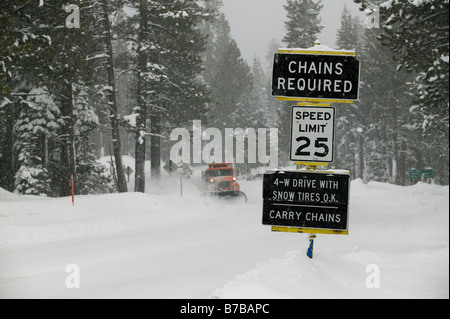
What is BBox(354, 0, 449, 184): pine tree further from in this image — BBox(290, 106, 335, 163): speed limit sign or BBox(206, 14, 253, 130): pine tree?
BBox(206, 14, 253, 130): pine tree

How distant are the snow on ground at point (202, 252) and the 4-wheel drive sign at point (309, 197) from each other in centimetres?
78

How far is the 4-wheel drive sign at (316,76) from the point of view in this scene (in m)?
6.06

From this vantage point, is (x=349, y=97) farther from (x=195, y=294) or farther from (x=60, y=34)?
(x=60, y=34)

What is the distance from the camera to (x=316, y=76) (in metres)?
6.16

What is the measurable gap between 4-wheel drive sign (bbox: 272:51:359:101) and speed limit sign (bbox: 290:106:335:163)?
22 cm

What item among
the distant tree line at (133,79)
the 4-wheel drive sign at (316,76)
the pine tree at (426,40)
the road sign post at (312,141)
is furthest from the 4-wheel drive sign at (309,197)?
the distant tree line at (133,79)

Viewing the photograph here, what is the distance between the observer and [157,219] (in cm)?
1647

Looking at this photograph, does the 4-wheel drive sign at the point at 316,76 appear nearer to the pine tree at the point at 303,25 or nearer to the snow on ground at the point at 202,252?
the snow on ground at the point at 202,252

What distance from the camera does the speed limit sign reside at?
628cm

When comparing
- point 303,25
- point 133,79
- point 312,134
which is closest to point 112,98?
point 133,79

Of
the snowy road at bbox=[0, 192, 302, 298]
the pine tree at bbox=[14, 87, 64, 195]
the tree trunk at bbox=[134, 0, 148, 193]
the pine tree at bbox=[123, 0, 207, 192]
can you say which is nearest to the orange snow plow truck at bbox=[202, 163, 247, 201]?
the pine tree at bbox=[123, 0, 207, 192]

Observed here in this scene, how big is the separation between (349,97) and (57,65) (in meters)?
11.0

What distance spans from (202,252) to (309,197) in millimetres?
4635
